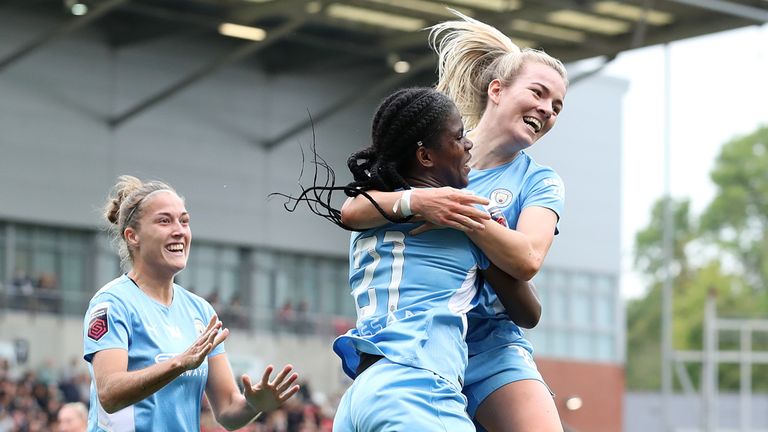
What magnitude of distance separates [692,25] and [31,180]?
45.8 ft

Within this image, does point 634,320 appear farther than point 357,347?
Yes

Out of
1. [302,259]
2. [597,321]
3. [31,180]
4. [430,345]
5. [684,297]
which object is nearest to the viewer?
[430,345]

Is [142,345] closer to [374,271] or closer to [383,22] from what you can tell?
[374,271]

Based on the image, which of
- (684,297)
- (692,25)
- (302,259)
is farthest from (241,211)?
(684,297)

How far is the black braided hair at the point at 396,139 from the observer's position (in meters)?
4.46

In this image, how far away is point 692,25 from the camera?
30.7 metres

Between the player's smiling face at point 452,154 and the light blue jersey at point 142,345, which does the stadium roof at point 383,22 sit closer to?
the light blue jersey at point 142,345

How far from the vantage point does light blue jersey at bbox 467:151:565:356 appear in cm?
488

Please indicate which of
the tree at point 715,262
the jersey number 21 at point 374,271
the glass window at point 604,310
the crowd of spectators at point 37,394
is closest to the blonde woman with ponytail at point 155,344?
the jersey number 21 at point 374,271

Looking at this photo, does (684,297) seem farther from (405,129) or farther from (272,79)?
(405,129)

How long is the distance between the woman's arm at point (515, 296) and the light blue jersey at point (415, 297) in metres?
0.07

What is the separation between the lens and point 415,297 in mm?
4395

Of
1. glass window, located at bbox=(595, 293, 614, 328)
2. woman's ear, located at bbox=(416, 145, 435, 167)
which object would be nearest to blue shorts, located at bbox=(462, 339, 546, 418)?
woman's ear, located at bbox=(416, 145, 435, 167)

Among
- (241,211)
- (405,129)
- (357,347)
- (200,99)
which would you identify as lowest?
(357,347)
